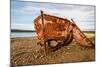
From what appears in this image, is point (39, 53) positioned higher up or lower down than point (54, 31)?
lower down

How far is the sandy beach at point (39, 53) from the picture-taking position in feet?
8.05

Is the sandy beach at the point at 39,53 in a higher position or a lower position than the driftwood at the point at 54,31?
lower

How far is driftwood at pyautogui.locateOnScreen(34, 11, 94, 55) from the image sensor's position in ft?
8.45

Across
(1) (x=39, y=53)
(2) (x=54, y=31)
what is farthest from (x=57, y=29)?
(1) (x=39, y=53)

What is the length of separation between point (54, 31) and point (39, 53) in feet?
1.13

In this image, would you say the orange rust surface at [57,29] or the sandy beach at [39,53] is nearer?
A: the sandy beach at [39,53]

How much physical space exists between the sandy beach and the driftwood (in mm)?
69

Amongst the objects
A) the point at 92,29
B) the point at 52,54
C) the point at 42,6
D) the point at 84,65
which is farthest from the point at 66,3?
the point at 84,65

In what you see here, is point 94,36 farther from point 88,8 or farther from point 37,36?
point 37,36

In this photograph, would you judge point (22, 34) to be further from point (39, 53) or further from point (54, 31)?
point (54, 31)

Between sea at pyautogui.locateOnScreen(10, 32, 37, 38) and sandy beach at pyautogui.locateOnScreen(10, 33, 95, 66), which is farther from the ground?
sea at pyautogui.locateOnScreen(10, 32, 37, 38)

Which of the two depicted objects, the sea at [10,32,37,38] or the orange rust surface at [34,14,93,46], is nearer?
the sea at [10,32,37,38]

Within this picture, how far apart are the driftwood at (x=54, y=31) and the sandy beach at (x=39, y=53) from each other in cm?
7

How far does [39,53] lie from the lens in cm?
255
